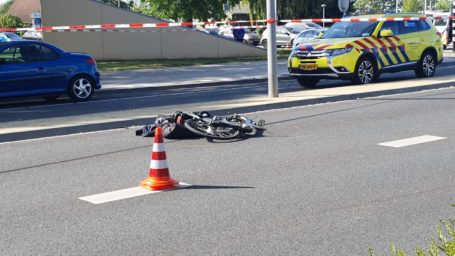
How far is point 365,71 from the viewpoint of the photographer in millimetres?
17000

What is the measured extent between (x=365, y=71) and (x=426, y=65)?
8.56ft

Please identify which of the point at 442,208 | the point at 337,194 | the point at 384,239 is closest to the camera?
the point at 384,239

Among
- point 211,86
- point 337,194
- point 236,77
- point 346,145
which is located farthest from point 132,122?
point 236,77

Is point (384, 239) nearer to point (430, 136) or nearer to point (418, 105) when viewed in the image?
point (430, 136)

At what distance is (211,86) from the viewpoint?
66.7 ft

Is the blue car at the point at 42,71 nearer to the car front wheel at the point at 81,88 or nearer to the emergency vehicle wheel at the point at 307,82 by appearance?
the car front wheel at the point at 81,88

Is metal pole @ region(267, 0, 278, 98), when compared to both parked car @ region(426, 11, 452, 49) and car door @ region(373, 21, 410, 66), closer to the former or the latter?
car door @ region(373, 21, 410, 66)

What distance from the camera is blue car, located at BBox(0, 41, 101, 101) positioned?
49.9ft

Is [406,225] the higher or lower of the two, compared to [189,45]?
lower

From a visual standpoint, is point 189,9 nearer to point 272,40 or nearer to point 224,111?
point 272,40

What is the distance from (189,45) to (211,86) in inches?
479

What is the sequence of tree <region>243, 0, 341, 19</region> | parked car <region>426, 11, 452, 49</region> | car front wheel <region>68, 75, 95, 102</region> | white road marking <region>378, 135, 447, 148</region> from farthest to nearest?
tree <region>243, 0, 341, 19</region> → parked car <region>426, 11, 452, 49</region> → car front wheel <region>68, 75, 95, 102</region> → white road marking <region>378, 135, 447, 148</region>

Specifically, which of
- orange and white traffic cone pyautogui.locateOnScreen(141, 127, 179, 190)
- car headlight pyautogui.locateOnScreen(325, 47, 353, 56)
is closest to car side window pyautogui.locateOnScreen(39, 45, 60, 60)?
car headlight pyautogui.locateOnScreen(325, 47, 353, 56)

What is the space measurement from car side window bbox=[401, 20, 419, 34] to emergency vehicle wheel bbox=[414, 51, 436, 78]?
750 millimetres
